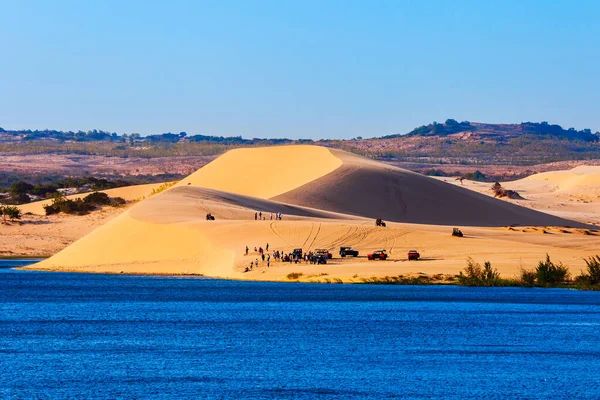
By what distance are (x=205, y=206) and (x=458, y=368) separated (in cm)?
6247

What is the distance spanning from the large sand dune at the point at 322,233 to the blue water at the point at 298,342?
355 inches

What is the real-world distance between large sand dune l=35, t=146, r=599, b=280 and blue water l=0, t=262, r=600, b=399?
9004 millimetres

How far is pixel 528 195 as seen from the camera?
17388 cm

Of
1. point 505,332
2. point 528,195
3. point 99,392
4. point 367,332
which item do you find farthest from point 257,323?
point 528,195

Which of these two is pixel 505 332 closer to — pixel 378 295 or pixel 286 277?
pixel 378 295

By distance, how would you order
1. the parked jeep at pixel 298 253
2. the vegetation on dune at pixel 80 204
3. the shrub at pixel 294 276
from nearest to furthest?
1. the shrub at pixel 294 276
2. the parked jeep at pixel 298 253
3. the vegetation on dune at pixel 80 204

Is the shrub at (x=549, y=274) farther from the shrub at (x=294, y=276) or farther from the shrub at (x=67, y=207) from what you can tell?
the shrub at (x=67, y=207)

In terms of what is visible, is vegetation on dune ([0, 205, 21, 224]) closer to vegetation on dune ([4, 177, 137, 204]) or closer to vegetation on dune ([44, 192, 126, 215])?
vegetation on dune ([44, 192, 126, 215])

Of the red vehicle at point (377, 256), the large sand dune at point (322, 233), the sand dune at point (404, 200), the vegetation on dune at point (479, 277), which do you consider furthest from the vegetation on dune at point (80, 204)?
the vegetation on dune at point (479, 277)

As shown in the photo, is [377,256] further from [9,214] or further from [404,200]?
[9,214]

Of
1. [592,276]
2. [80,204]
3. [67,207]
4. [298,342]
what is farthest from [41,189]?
[298,342]

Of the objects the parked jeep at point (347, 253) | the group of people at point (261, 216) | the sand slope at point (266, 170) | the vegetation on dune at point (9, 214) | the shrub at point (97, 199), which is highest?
the sand slope at point (266, 170)

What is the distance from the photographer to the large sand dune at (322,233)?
248 ft

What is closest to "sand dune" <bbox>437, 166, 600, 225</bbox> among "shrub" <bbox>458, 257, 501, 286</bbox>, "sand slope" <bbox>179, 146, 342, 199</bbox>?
"sand slope" <bbox>179, 146, 342, 199</bbox>
